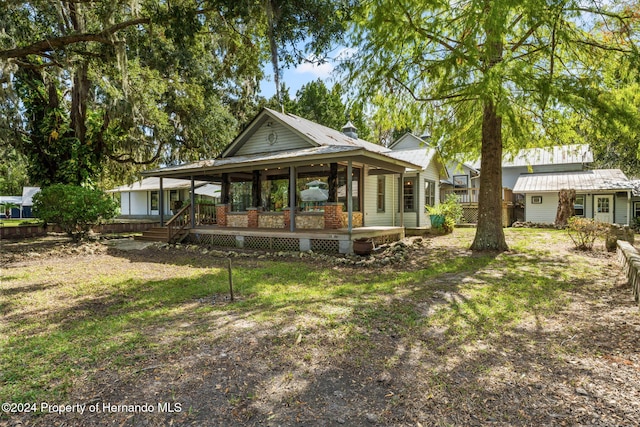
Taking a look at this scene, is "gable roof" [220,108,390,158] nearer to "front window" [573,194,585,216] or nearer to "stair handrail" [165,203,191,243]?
"stair handrail" [165,203,191,243]

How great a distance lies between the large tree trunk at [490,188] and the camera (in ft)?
34.7

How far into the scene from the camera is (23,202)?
44.2 meters

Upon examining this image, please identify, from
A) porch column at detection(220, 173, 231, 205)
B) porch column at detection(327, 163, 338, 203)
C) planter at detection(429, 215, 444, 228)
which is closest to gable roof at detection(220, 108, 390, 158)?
porch column at detection(327, 163, 338, 203)

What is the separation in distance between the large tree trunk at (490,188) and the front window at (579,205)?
1312 cm

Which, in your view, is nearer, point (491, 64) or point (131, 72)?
point (491, 64)

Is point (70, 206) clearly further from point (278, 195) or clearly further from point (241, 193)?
point (278, 195)

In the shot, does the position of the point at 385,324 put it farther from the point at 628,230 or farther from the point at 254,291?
the point at 628,230

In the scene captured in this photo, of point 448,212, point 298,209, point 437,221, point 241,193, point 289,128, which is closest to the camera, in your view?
Answer: point 289,128

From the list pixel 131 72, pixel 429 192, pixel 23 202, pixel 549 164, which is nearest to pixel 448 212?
pixel 429 192

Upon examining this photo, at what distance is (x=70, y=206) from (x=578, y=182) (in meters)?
25.1

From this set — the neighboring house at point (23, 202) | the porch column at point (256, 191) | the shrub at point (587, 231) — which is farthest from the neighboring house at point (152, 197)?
the shrub at point (587, 231)

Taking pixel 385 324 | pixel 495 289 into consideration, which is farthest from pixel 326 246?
pixel 385 324

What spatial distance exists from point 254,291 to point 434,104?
32.0ft

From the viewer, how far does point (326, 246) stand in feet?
37.5
